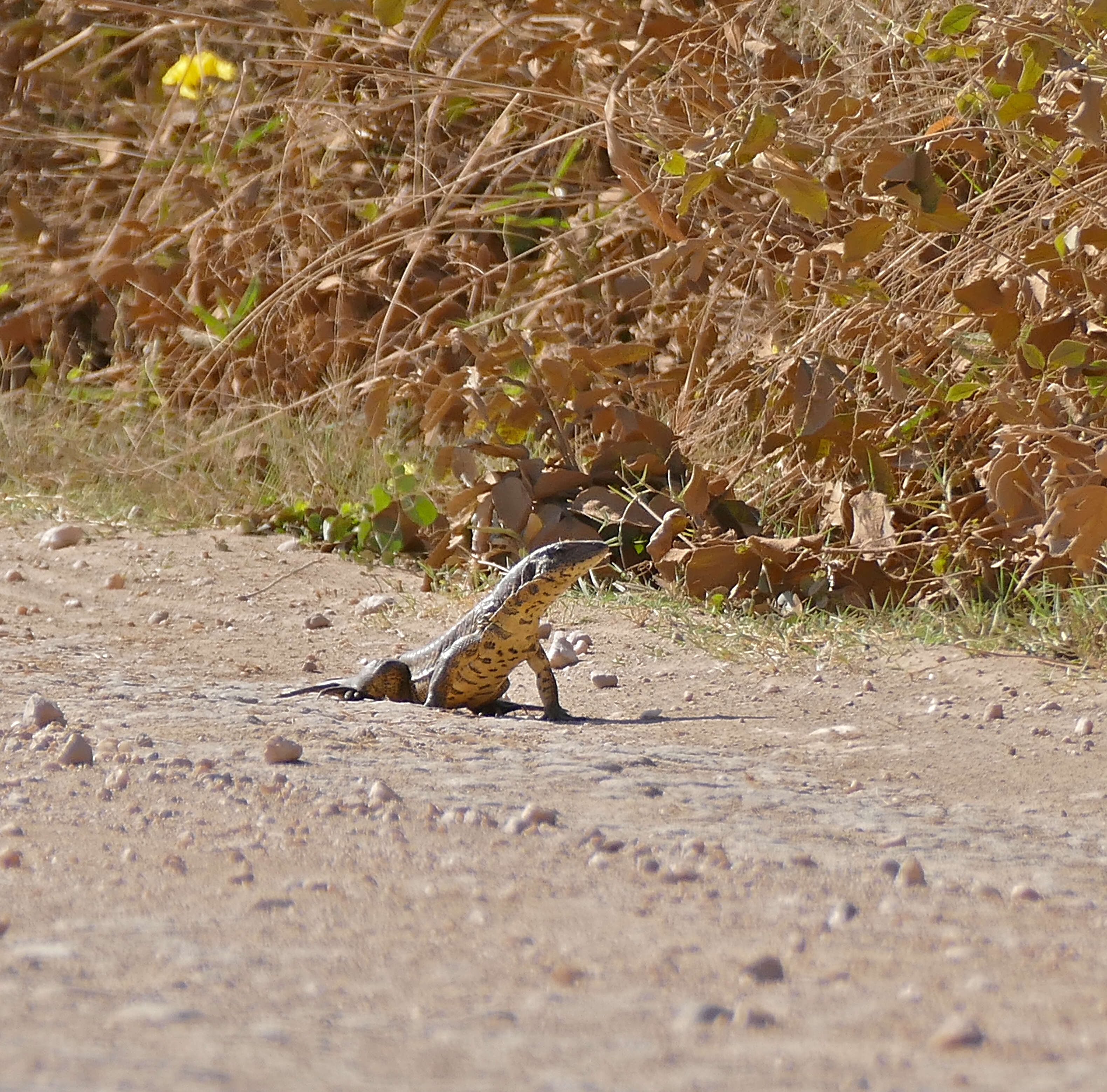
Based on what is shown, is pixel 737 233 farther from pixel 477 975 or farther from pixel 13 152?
pixel 13 152

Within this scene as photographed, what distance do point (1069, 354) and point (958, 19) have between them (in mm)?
1002

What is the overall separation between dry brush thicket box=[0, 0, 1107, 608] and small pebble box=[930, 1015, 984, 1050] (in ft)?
8.27

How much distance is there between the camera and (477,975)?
5.81 ft

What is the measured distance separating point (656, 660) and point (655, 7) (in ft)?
8.84

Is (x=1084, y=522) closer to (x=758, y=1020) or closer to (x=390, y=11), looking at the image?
(x=390, y=11)

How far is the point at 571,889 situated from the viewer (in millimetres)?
2178

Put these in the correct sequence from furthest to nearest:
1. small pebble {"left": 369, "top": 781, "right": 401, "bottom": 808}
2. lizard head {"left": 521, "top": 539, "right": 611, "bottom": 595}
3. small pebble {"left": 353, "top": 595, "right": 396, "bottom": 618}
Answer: small pebble {"left": 353, "top": 595, "right": 396, "bottom": 618}
lizard head {"left": 521, "top": 539, "right": 611, "bottom": 595}
small pebble {"left": 369, "top": 781, "right": 401, "bottom": 808}

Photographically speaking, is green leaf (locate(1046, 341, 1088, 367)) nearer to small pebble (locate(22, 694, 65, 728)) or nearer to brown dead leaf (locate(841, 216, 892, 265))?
brown dead leaf (locate(841, 216, 892, 265))

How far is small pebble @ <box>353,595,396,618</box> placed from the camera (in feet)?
18.9

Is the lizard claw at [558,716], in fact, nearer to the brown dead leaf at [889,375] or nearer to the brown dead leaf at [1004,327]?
the brown dead leaf at [889,375]

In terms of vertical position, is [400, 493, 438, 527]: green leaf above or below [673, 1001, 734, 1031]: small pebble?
below

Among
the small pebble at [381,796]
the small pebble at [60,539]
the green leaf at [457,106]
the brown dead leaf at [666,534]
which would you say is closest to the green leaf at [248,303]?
the green leaf at [457,106]

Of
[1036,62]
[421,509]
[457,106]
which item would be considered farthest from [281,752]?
[457,106]

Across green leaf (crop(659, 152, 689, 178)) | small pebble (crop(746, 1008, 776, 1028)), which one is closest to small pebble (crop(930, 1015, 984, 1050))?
small pebble (crop(746, 1008, 776, 1028))
